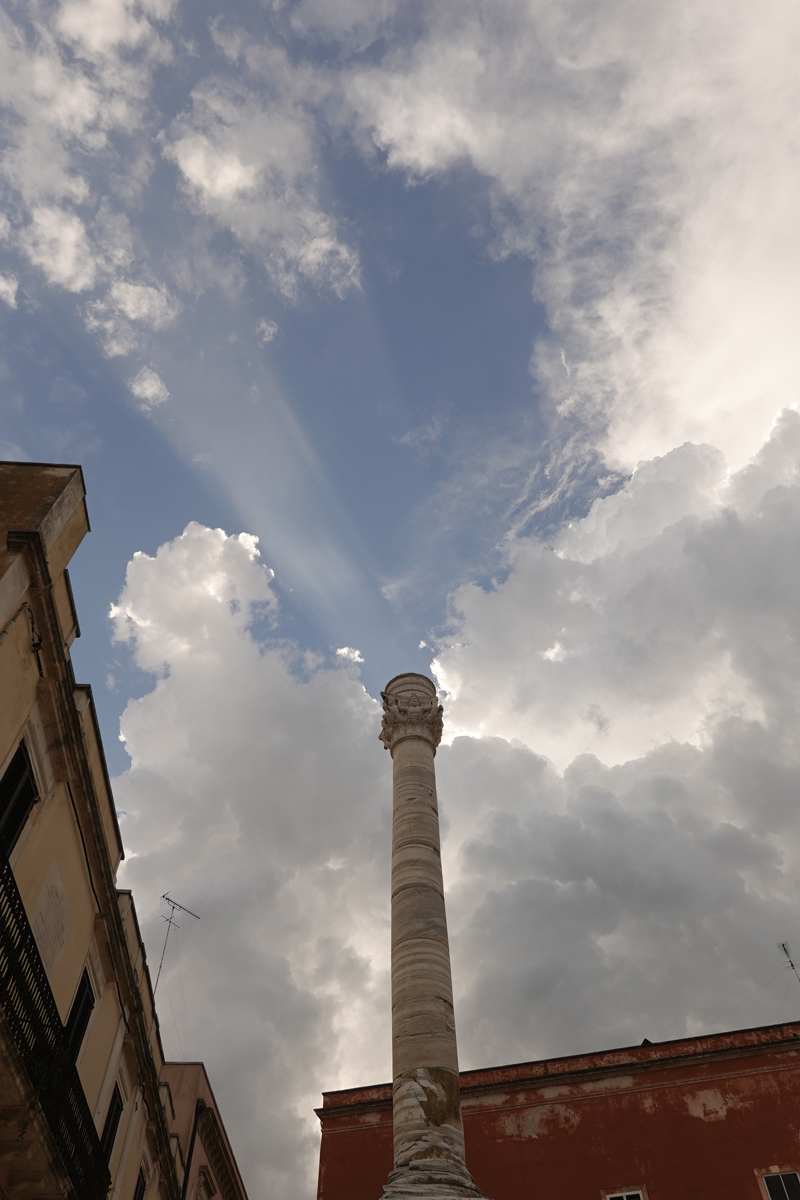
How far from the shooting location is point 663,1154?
61.5 feet

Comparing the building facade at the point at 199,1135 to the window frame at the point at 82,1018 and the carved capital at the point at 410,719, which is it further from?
the carved capital at the point at 410,719

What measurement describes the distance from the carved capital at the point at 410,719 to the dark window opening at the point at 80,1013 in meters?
8.79

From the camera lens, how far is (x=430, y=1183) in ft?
38.3

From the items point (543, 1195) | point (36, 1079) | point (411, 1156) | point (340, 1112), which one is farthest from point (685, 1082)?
point (36, 1079)

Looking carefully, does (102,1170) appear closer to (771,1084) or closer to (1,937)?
(1,937)

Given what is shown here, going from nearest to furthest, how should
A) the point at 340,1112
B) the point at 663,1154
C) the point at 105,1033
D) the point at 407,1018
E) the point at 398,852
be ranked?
the point at 105,1033 < the point at 407,1018 < the point at 398,852 < the point at 663,1154 < the point at 340,1112

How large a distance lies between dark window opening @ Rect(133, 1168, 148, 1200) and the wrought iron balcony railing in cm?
531

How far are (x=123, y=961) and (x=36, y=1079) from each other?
5.25 m

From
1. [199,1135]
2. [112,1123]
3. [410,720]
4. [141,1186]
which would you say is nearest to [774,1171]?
[410,720]

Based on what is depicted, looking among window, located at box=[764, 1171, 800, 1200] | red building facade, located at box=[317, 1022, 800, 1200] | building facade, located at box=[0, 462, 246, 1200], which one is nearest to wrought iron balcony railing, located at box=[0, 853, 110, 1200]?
building facade, located at box=[0, 462, 246, 1200]

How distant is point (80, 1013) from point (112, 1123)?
299cm

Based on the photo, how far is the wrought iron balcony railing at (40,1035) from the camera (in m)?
9.02

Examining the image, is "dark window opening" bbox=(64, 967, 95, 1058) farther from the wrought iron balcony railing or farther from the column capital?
the column capital

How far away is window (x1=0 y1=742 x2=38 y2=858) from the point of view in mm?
10211
